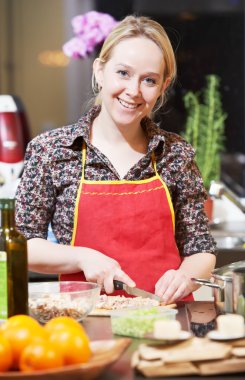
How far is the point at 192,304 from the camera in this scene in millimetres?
2139

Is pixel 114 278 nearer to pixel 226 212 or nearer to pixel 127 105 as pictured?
pixel 127 105

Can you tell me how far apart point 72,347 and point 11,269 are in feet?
1.04

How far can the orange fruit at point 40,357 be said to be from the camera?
147 centimetres

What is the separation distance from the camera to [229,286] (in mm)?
1895

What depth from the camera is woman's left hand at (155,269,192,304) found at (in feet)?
7.00

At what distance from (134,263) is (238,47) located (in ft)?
7.69

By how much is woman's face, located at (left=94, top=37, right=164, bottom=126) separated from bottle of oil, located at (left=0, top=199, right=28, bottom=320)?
2.08 ft

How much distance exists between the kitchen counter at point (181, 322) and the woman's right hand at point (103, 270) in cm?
10

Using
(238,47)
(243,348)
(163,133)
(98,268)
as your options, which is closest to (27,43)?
(238,47)

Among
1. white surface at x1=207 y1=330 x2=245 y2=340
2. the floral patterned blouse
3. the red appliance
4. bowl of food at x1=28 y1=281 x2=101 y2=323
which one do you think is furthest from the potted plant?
white surface at x1=207 y1=330 x2=245 y2=340

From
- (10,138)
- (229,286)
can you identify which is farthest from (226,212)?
(229,286)

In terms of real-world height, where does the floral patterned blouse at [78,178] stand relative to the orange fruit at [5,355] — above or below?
above

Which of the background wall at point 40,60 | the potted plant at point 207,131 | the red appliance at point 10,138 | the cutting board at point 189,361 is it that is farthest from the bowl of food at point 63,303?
the background wall at point 40,60

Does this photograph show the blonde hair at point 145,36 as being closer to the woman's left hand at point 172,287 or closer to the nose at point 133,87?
the nose at point 133,87
